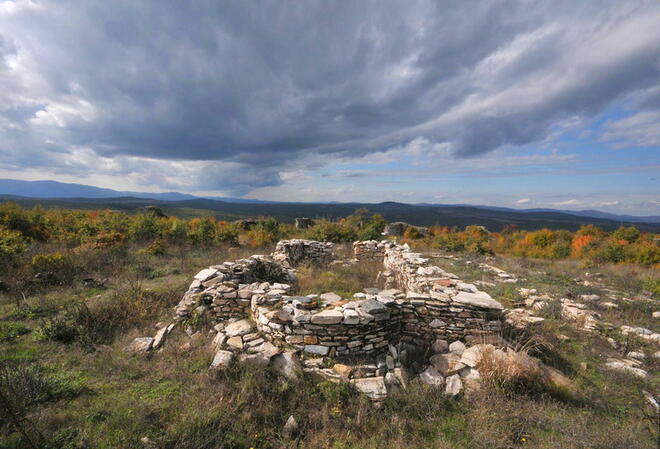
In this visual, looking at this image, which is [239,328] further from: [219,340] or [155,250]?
[155,250]

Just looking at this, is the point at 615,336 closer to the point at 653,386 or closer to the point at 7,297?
the point at 653,386

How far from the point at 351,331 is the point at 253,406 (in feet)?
6.31

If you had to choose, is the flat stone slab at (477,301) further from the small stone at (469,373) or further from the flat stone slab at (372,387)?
the flat stone slab at (372,387)

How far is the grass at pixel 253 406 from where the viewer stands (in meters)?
3.14

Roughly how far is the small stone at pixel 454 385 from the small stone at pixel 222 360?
146 inches

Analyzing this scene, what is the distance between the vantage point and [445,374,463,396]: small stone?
398cm

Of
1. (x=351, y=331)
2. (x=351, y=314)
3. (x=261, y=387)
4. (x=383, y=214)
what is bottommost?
(x=383, y=214)

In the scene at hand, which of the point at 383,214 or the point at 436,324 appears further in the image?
the point at 383,214

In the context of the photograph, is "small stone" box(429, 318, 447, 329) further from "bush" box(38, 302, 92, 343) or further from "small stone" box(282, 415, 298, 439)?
"bush" box(38, 302, 92, 343)

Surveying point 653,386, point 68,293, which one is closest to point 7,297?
point 68,293

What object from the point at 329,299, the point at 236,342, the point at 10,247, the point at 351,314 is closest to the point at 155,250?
the point at 10,247

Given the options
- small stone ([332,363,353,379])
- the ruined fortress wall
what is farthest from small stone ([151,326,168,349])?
small stone ([332,363,353,379])

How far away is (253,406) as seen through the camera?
11.8 ft

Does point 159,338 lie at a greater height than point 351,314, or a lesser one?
lesser
